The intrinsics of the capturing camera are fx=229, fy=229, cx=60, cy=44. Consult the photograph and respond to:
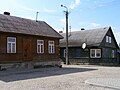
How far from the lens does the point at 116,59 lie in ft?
138

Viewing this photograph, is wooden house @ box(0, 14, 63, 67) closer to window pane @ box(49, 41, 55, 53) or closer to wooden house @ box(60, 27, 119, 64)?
window pane @ box(49, 41, 55, 53)

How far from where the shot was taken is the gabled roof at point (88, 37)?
→ 37188 millimetres

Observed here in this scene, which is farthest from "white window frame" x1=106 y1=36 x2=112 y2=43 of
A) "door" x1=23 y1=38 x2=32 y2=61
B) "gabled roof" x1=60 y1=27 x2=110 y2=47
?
"door" x1=23 y1=38 x2=32 y2=61

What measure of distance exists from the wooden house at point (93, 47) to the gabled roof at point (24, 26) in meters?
9.84

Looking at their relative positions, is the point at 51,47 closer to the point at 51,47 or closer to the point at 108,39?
the point at 51,47

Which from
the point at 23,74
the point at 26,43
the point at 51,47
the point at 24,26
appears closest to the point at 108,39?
the point at 51,47

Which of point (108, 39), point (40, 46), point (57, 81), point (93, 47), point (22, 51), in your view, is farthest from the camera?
point (108, 39)

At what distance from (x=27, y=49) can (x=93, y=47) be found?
14.9 metres

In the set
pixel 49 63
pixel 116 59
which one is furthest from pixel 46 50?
pixel 116 59

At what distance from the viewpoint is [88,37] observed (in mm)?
39469

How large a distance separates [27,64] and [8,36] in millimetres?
3946

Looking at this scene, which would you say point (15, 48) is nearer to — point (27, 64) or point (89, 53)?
point (27, 64)

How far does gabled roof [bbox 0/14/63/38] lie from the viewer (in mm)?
22923

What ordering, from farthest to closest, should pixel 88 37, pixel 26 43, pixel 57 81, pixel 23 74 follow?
pixel 88 37
pixel 26 43
pixel 23 74
pixel 57 81
